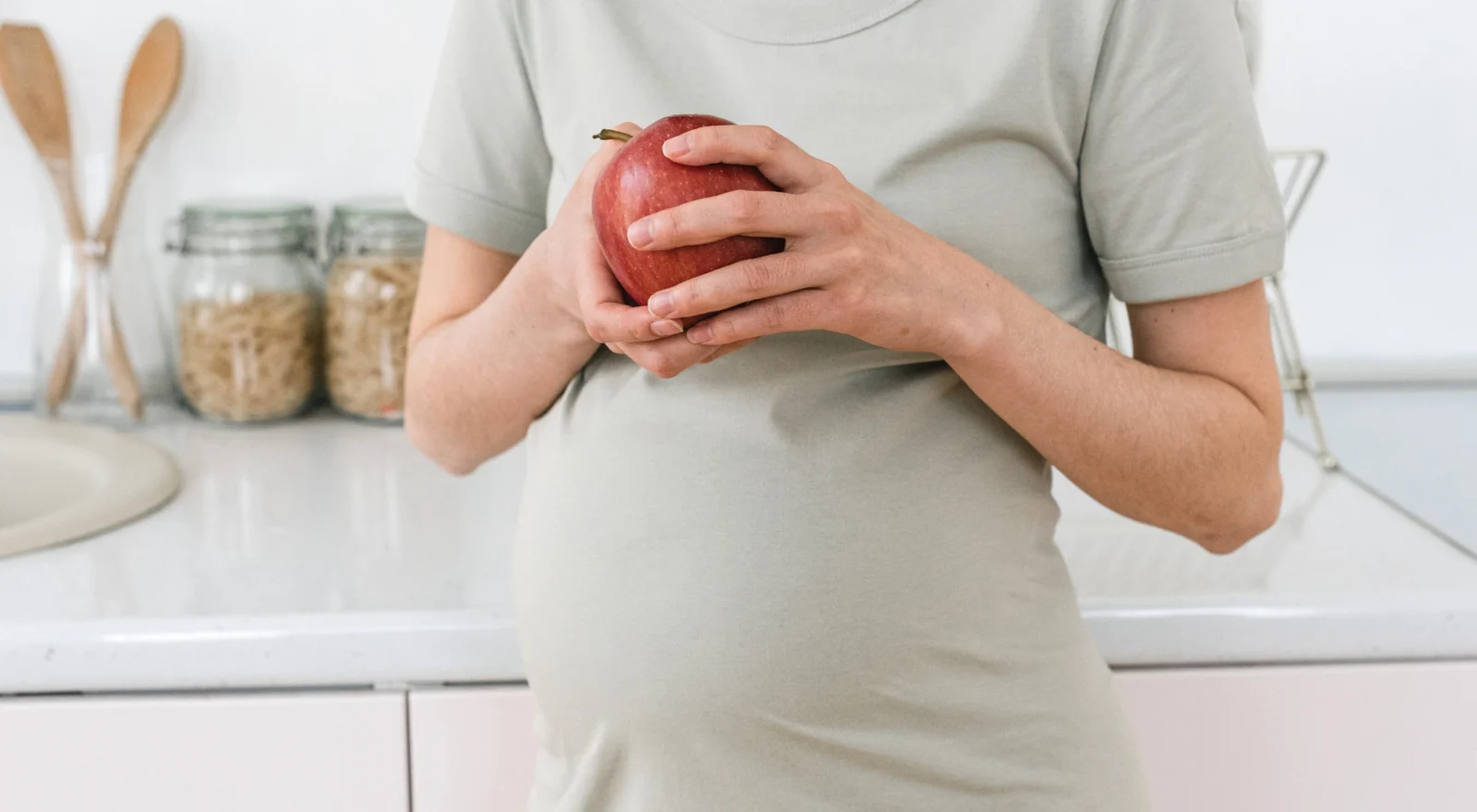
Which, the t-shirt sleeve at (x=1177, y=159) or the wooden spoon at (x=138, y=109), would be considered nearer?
the t-shirt sleeve at (x=1177, y=159)

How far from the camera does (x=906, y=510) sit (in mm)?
619

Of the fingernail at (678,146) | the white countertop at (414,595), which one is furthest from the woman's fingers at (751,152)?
the white countertop at (414,595)

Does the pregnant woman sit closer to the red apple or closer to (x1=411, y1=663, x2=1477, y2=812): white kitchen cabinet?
the red apple

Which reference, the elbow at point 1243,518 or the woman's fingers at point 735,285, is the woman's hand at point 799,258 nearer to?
the woman's fingers at point 735,285

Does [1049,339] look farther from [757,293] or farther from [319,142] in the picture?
[319,142]

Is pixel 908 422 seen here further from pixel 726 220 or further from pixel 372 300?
pixel 372 300

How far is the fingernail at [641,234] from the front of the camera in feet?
1.64

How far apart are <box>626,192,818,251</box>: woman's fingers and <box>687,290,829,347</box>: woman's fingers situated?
27mm

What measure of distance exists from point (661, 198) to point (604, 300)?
0.05 m

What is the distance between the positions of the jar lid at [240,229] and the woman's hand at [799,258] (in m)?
0.82

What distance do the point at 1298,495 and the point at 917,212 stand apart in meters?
0.60

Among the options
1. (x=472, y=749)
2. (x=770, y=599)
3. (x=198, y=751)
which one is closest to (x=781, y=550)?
(x=770, y=599)

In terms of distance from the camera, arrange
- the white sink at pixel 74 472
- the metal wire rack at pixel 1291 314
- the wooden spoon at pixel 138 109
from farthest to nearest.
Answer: the wooden spoon at pixel 138 109 < the metal wire rack at pixel 1291 314 < the white sink at pixel 74 472

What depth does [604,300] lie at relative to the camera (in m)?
0.55
